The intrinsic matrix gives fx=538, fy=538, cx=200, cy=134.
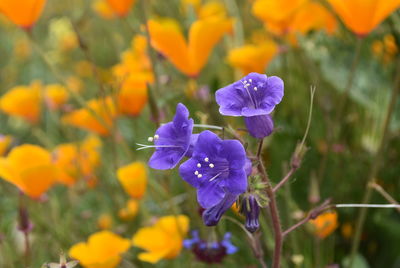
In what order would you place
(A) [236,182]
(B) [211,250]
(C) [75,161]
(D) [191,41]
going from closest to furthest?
(A) [236,182]
(B) [211,250]
(D) [191,41]
(C) [75,161]

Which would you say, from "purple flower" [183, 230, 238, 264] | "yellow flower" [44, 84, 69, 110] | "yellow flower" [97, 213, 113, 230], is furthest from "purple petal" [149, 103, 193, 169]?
"yellow flower" [44, 84, 69, 110]

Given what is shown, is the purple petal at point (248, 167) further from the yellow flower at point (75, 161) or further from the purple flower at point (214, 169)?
the yellow flower at point (75, 161)

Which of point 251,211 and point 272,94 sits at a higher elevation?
point 272,94

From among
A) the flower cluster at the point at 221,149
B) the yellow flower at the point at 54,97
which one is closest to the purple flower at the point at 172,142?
the flower cluster at the point at 221,149

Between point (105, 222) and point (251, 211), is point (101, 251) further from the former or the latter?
point (251, 211)

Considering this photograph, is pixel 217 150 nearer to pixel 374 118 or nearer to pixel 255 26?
pixel 374 118

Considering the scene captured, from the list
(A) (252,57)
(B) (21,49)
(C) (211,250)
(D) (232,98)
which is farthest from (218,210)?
(B) (21,49)

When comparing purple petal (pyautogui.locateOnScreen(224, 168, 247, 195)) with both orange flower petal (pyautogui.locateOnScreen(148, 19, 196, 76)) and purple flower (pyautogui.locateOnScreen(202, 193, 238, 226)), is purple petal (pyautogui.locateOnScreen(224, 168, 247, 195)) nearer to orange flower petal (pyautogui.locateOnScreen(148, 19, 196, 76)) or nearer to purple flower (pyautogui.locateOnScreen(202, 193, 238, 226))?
purple flower (pyautogui.locateOnScreen(202, 193, 238, 226))
